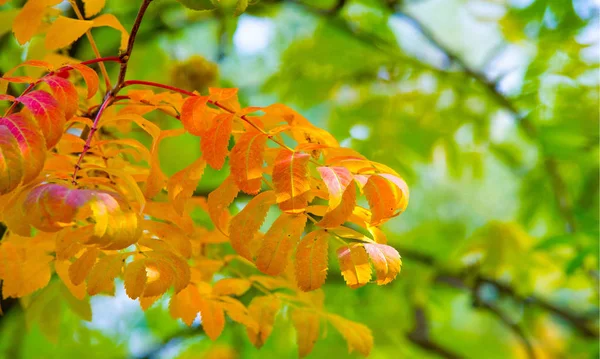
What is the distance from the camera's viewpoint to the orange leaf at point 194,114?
0.62 m

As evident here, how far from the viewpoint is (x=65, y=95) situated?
601mm

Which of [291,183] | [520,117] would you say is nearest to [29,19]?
[291,183]

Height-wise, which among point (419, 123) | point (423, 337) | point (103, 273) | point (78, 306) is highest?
point (103, 273)

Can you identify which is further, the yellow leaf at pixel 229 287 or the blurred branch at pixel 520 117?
the blurred branch at pixel 520 117

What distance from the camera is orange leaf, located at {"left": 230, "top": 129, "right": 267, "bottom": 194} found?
1.94 feet

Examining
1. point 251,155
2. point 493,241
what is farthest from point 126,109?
point 493,241

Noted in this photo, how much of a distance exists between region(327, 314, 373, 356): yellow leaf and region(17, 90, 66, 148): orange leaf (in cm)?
42

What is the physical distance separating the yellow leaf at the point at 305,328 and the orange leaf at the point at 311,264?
251mm

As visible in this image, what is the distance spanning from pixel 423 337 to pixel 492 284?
35 centimetres

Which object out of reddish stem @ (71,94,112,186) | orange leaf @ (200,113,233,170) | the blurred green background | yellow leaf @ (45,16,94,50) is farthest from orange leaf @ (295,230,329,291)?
the blurred green background

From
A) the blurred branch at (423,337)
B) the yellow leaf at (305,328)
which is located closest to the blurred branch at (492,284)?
the blurred branch at (423,337)

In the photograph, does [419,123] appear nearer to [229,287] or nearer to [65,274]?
[229,287]

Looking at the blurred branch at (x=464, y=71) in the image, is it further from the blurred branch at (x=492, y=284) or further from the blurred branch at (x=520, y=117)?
the blurred branch at (x=492, y=284)

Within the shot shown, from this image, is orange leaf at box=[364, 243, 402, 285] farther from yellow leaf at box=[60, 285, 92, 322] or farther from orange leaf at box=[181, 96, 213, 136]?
yellow leaf at box=[60, 285, 92, 322]
